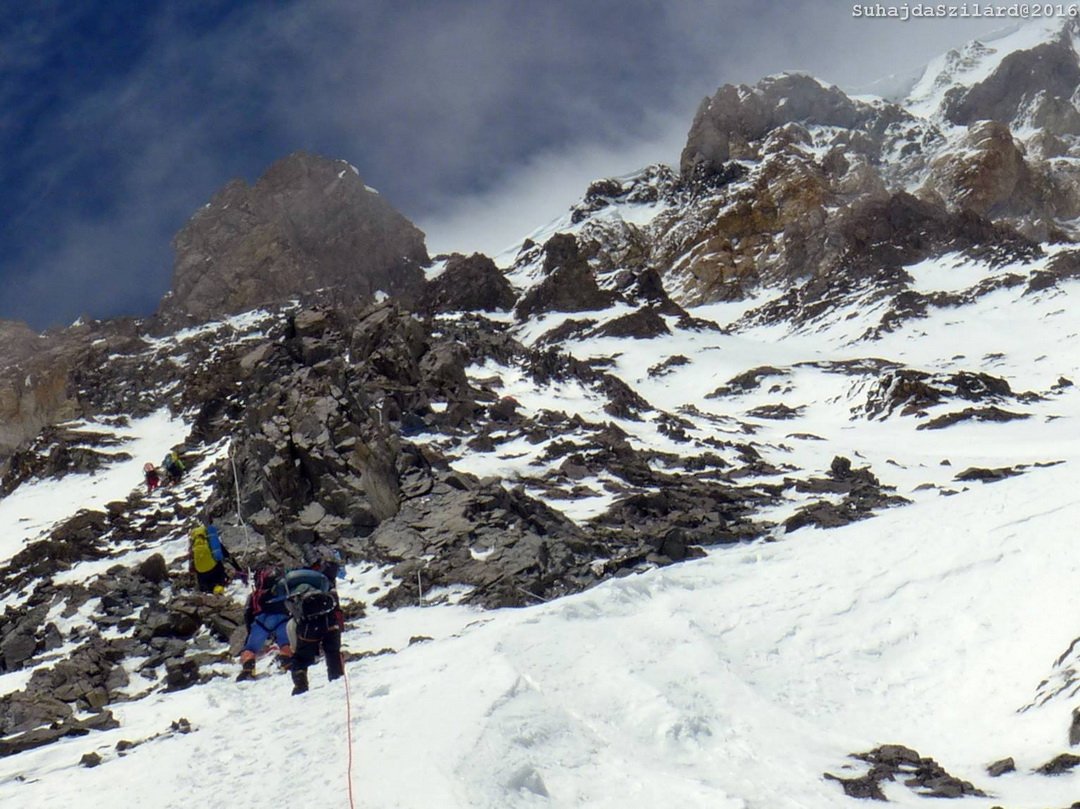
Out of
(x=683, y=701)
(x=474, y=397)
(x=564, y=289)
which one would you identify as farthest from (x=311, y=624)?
(x=564, y=289)

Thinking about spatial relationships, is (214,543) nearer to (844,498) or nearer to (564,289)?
(844,498)

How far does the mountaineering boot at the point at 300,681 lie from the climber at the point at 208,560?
26.2 feet

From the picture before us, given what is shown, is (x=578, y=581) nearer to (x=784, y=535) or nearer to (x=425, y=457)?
(x=784, y=535)

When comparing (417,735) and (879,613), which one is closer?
(417,735)

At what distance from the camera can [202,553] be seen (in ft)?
59.0

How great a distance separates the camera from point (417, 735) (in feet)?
26.9

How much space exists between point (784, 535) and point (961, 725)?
946cm

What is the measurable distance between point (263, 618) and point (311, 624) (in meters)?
1.93

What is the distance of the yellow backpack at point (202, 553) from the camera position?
1792 cm

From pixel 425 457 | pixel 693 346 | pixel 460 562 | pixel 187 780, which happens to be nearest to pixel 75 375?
pixel 693 346

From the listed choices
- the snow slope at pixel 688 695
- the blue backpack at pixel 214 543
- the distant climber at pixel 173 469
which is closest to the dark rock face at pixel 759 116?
the distant climber at pixel 173 469

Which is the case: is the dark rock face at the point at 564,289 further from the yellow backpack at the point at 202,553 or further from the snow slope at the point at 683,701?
the snow slope at the point at 683,701

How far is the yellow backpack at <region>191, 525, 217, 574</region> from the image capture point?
58.8 ft

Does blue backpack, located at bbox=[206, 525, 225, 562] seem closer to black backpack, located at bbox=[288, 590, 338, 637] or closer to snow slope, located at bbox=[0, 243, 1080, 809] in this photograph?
snow slope, located at bbox=[0, 243, 1080, 809]
